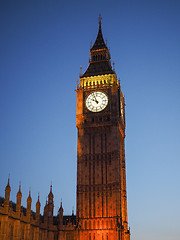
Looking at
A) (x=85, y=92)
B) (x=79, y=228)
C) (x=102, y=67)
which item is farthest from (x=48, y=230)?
(x=102, y=67)

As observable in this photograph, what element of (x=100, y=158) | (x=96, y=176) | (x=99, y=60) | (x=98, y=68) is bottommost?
(x=96, y=176)

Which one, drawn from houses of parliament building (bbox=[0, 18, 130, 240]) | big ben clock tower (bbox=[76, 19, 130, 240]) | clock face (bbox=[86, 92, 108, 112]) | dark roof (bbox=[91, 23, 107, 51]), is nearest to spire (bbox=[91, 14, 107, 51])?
dark roof (bbox=[91, 23, 107, 51])

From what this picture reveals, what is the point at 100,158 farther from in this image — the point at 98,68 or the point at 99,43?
the point at 99,43

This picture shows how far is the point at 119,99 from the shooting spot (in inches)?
2958

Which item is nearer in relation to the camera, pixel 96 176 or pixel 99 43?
pixel 96 176

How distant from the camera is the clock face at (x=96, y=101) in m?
73.8

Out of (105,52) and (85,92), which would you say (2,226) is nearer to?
(85,92)

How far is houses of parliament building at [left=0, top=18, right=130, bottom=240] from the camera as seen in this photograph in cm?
6356

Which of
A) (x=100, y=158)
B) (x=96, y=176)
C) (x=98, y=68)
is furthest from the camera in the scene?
(x=98, y=68)

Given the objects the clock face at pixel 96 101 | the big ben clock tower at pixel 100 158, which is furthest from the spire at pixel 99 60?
the clock face at pixel 96 101

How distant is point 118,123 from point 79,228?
71.5 ft

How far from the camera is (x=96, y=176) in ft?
226

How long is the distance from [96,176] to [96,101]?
15.8 meters

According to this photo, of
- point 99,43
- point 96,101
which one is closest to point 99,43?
point 99,43
